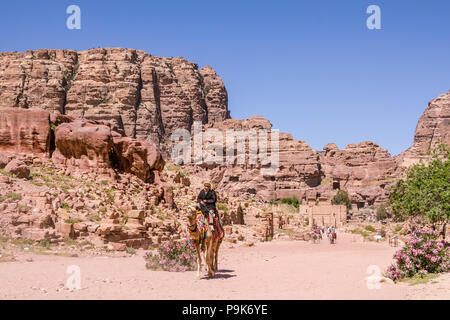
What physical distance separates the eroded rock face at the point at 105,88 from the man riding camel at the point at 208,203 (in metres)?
91.7

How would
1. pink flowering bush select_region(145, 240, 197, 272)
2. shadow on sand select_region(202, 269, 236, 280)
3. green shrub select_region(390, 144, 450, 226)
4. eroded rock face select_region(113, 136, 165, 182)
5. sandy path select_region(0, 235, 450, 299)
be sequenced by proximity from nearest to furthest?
sandy path select_region(0, 235, 450, 299)
shadow on sand select_region(202, 269, 236, 280)
pink flowering bush select_region(145, 240, 197, 272)
green shrub select_region(390, 144, 450, 226)
eroded rock face select_region(113, 136, 165, 182)

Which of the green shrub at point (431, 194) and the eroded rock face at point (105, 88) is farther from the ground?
the eroded rock face at point (105, 88)

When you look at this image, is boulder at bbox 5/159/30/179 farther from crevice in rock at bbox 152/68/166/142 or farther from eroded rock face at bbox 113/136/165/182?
crevice in rock at bbox 152/68/166/142

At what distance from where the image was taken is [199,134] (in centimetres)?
10894

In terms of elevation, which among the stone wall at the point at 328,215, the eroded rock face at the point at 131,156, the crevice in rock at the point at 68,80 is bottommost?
the stone wall at the point at 328,215

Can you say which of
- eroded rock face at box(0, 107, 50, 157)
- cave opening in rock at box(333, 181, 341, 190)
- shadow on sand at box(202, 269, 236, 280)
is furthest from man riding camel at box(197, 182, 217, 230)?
cave opening in rock at box(333, 181, 341, 190)

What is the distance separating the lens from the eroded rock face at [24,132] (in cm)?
2516

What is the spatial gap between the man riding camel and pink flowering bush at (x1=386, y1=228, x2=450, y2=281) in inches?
175

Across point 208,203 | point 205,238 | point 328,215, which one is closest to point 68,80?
point 328,215

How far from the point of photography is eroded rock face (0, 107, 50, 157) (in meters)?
25.2

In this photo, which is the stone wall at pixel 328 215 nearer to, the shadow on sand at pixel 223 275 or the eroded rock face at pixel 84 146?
the eroded rock face at pixel 84 146

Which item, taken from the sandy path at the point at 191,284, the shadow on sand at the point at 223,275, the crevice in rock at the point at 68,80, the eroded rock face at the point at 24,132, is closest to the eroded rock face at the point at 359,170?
the crevice in rock at the point at 68,80

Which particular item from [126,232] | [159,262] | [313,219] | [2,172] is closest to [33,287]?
[159,262]
